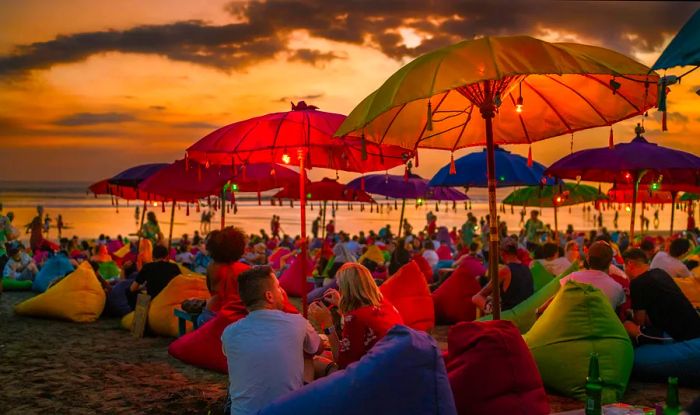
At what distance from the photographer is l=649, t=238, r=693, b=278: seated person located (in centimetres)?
753

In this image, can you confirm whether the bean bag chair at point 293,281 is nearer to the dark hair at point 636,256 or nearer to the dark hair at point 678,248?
the dark hair at point 678,248

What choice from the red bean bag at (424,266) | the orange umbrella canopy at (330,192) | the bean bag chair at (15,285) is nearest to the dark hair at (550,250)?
the red bean bag at (424,266)

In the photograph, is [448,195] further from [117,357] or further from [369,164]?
[117,357]

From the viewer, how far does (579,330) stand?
16.0 ft

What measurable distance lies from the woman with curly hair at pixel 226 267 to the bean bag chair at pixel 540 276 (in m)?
4.00

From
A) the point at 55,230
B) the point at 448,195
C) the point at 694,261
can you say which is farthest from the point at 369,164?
the point at 55,230

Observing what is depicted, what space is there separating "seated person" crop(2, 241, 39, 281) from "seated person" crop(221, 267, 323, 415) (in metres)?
10.7

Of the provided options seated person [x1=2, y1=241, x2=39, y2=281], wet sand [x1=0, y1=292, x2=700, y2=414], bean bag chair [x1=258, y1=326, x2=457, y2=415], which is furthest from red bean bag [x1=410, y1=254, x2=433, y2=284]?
seated person [x1=2, y1=241, x2=39, y2=281]

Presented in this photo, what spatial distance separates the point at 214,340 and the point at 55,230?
105ft

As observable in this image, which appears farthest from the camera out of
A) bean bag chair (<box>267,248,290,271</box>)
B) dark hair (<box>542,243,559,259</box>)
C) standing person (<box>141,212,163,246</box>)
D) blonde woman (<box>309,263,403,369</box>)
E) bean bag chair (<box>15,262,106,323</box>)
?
bean bag chair (<box>267,248,290,271</box>)

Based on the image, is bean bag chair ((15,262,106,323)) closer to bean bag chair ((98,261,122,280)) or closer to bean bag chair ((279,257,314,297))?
bean bag chair ((279,257,314,297))

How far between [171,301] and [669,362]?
5379 mm

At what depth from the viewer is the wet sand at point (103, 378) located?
4887 millimetres

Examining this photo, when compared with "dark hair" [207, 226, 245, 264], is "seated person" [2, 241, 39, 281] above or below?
below
